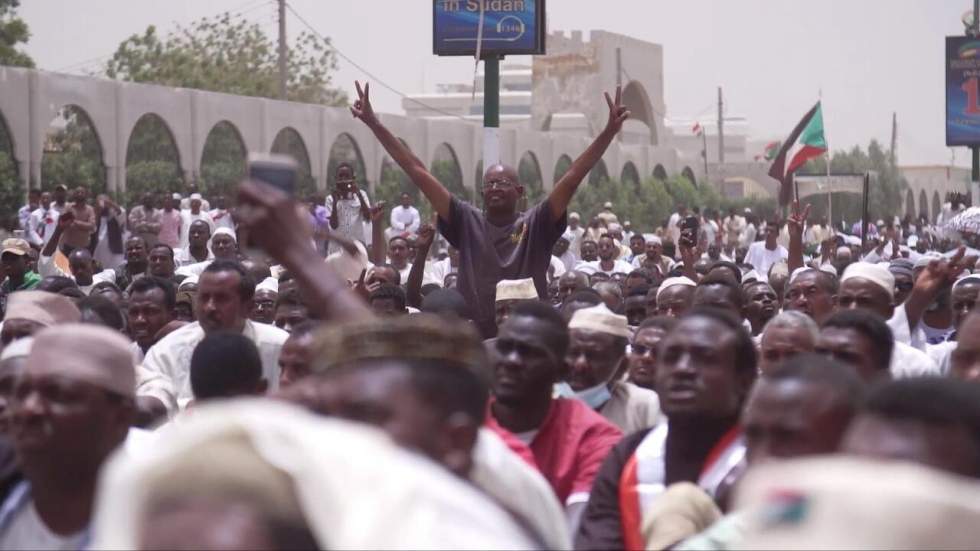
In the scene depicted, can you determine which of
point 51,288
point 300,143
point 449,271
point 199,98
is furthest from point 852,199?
point 51,288

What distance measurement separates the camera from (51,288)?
975 cm

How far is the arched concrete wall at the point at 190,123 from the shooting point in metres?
27.0

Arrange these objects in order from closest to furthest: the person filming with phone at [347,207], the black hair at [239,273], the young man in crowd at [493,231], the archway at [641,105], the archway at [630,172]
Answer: the black hair at [239,273], the young man in crowd at [493,231], the person filming with phone at [347,207], the archway at [630,172], the archway at [641,105]

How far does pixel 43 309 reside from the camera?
7.13 m

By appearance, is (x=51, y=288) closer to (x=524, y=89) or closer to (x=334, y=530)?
(x=334, y=530)

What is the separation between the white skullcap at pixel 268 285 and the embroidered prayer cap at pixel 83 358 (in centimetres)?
613

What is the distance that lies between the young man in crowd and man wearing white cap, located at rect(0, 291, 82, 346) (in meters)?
1.85

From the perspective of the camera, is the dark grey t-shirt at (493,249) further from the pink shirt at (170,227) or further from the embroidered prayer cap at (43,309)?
the pink shirt at (170,227)

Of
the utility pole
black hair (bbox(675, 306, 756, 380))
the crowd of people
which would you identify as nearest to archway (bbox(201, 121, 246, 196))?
the utility pole

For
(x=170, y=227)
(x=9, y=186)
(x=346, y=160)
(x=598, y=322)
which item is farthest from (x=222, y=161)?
(x=598, y=322)

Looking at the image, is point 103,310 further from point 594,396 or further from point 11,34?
point 11,34

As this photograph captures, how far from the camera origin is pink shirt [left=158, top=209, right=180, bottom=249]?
877 inches

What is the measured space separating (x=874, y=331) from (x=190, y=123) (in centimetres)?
2883

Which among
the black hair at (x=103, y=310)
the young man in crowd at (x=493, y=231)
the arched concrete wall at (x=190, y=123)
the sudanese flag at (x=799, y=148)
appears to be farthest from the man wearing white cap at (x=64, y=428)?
the arched concrete wall at (x=190, y=123)
